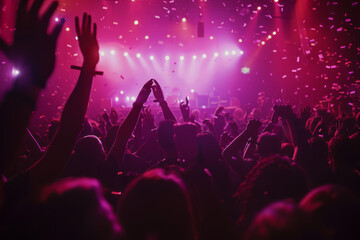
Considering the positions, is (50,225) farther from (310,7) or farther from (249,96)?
(249,96)

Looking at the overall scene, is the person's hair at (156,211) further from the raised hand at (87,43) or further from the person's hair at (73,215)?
the raised hand at (87,43)

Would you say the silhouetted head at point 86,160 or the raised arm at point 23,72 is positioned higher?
the raised arm at point 23,72

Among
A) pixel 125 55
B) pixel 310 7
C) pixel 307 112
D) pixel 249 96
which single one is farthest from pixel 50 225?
pixel 125 55

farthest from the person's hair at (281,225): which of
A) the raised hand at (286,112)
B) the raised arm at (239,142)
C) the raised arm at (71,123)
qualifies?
the raised hand at (286,112)

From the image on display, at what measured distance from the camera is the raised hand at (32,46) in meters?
1.21

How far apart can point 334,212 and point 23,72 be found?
1431 mm

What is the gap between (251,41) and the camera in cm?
1861

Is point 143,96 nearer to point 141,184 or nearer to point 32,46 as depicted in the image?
point 32,46

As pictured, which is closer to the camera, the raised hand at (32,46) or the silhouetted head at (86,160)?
the raised hand at (32,46)

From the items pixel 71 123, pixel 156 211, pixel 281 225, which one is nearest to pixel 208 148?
pixel 71 123

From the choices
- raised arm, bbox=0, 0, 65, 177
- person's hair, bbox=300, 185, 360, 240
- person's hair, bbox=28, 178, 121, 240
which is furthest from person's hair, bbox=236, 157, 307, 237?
raised arm, bbox=0, 0, 65, 177

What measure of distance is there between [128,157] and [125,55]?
1973 centimetres

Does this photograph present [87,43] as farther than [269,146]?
No

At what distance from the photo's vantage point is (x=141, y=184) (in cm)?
116
